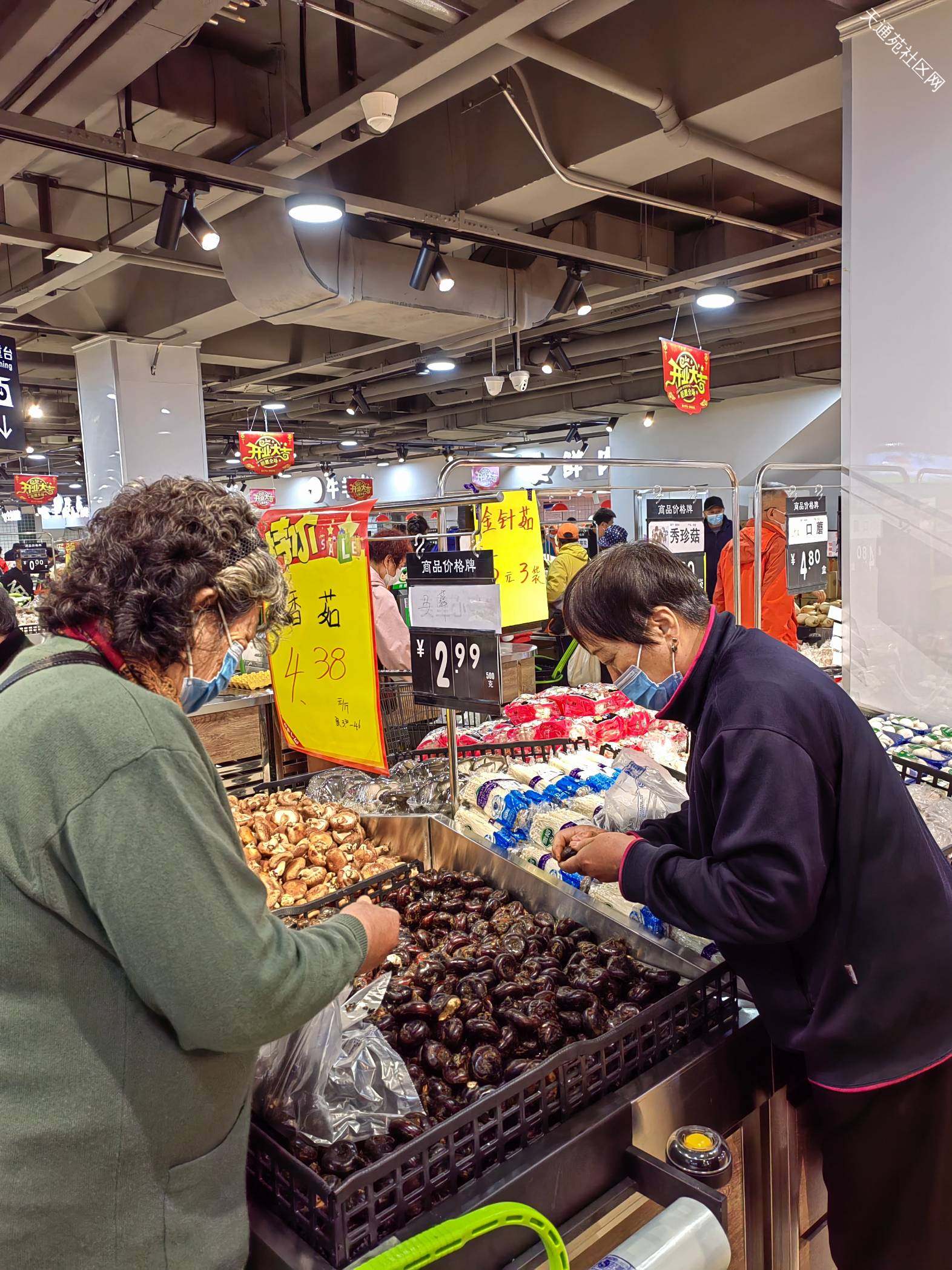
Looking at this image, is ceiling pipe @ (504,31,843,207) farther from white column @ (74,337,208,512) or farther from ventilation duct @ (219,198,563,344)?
white column @ (74,337,208,512)

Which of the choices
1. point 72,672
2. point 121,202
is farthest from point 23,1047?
point 121,202

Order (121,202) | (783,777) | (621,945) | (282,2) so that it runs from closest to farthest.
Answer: (783,777)
(621,945)
(282,2)
(121,202)

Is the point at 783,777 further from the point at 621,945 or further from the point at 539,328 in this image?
the point at 539,328

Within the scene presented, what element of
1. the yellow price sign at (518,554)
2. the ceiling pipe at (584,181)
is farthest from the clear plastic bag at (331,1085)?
the ceiling pipe at (584,181)

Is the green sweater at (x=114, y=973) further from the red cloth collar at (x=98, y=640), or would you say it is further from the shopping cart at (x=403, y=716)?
the shopping cart at (x=403, y=716)

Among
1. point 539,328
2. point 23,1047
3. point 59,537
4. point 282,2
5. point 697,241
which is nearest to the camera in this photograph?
point 23,1047

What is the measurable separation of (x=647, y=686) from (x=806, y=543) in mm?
3018

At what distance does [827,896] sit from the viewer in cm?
162

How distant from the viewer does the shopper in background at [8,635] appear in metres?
3.49

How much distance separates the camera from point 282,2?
16.8ft

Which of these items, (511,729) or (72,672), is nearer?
(72,672)

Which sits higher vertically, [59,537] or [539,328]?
[539,328]

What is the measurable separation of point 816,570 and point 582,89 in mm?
3383

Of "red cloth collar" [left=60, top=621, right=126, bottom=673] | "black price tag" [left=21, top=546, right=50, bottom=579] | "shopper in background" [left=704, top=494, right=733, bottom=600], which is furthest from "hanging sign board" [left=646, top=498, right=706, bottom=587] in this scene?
"black price tag" [left=21, top=546, right=50, bottom=579]
